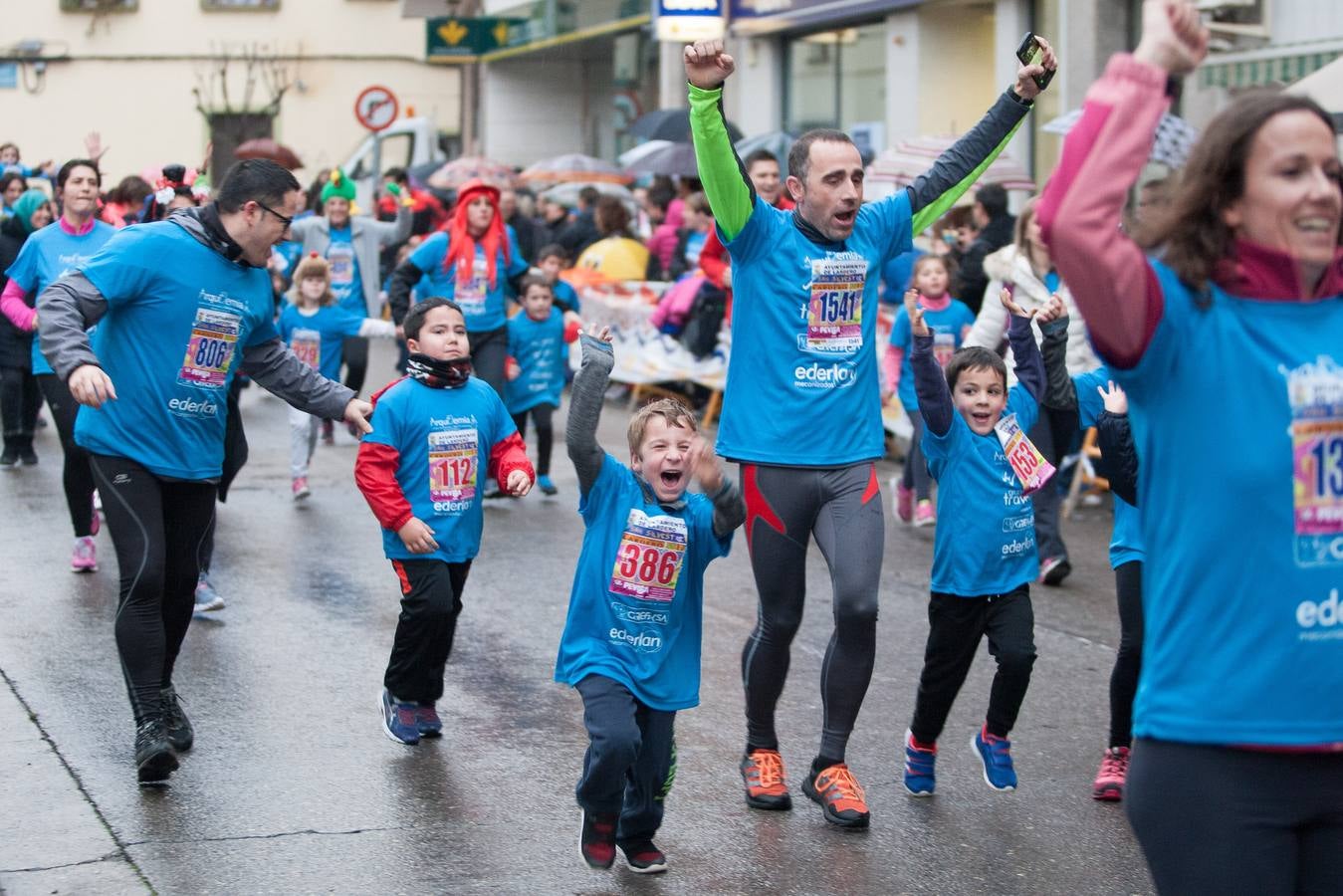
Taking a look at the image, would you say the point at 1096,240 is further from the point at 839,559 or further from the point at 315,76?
the point at 315,76

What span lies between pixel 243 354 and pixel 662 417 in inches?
73.6

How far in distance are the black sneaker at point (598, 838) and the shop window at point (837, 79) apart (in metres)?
16.5

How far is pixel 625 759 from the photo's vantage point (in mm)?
4797

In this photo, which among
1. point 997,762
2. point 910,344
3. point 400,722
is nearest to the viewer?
point 997,762

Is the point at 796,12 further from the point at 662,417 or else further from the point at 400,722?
the point at 662,417

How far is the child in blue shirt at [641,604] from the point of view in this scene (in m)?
4.91

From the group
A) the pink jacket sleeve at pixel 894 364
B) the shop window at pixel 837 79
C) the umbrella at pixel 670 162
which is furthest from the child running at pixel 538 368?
the shop window at pixel 837 79

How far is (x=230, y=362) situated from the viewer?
19.9ft

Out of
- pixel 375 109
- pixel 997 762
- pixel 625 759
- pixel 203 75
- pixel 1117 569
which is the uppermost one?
pixel 203 75

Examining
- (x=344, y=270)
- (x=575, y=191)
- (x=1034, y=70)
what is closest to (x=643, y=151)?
(x=575, y=191)

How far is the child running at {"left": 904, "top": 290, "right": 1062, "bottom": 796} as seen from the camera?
225 inches

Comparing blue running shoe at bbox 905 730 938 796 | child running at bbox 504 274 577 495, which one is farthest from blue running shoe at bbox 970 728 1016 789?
child running at bbox 504 274 577 495

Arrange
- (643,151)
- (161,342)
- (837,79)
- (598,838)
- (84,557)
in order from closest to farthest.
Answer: (598,838) < (161,342) < (84,557) < (643,151) < (837,79)

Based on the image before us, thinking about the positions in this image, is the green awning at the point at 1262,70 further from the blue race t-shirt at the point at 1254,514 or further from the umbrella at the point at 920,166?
the blue race t-shirt at the point at 1254,514
